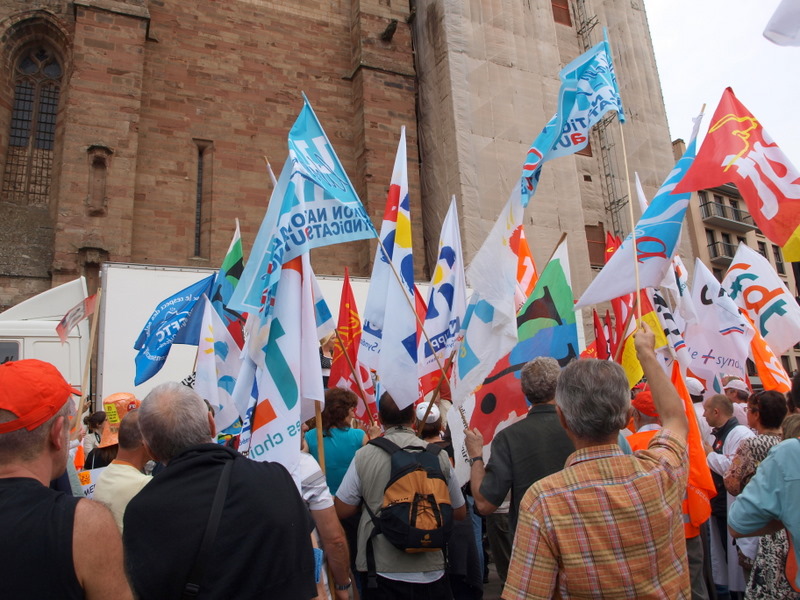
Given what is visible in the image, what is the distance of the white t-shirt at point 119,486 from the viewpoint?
262cm

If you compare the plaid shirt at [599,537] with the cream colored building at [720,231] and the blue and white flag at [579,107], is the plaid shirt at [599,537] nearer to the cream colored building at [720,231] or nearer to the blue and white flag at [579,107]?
the blue and white flag at [579,107]

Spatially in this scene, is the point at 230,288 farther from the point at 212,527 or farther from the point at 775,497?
the point at 775,497

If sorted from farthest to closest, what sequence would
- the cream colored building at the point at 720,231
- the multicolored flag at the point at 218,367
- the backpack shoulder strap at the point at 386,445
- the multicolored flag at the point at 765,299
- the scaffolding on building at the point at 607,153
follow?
the cream colored building at the point at 720,231
the scaffolding on building at the point at 607,153
the multicolored flag at the point at 765,299
the multicolored flag at the point at 218,367
the backpack shoulder strap at the point at 386,445

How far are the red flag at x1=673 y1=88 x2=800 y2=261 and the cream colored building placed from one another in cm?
3065

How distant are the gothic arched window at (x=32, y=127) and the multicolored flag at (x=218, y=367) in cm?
1046

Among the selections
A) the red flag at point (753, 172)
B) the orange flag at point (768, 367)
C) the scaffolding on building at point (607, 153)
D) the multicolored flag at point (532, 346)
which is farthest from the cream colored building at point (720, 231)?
the multicolored flag at point (532, 346)

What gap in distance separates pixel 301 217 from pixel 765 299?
595cm

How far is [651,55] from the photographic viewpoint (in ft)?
69.5

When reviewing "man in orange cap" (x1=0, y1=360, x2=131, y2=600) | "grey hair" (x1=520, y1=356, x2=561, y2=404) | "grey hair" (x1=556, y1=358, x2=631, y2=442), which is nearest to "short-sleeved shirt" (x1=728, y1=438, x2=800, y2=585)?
"grey hair" (x1=556, y1=358, x2=631, y2=442)

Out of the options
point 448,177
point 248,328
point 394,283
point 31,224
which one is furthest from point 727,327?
point 31,224

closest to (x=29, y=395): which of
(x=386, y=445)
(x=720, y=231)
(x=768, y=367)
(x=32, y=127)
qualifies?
(x=386, y=445)

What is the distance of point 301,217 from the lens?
403cm

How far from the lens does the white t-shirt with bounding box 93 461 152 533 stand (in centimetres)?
262

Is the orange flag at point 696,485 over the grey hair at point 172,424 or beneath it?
beneath
